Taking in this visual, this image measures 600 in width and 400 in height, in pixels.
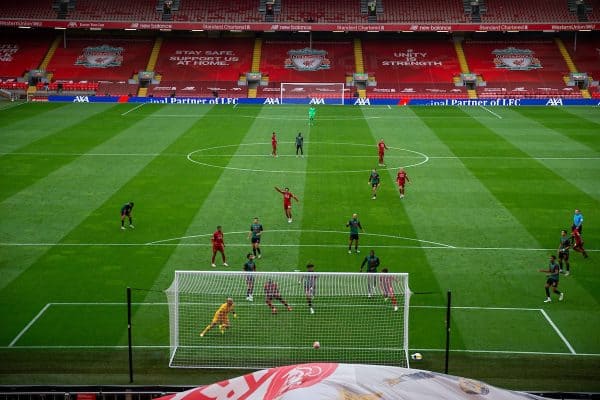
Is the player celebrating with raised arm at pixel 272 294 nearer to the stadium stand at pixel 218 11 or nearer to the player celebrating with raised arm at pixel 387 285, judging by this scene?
the player celebrating with raised arm at pixel 387 285

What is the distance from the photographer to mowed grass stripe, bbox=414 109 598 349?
2339 centimetres

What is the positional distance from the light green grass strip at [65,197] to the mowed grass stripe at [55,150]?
0.71 metres

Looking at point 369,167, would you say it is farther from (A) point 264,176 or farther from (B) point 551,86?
(B) point 551,86

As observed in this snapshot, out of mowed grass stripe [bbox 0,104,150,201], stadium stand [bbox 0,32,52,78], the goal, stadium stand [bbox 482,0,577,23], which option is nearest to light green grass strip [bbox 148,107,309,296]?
mowed grass stripe [bbox 0,104,150,201]

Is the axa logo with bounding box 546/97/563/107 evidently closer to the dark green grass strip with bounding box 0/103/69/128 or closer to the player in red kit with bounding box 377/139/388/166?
the player in red kit with bounding box 377/139/388/166

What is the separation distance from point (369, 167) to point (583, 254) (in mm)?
15691

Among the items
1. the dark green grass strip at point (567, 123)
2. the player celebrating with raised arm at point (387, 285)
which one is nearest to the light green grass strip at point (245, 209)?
the player celebrating with raised arm at point (387, 285)

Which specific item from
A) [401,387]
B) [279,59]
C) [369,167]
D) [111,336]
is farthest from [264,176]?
[279,59]

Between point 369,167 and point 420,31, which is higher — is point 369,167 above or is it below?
below

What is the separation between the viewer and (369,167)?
40.6 metres

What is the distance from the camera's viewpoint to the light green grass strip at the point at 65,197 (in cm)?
2808

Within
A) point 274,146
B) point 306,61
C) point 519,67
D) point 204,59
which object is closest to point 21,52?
point 204,59

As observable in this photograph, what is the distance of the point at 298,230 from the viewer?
29.4 m

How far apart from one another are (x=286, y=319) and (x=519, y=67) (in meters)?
59.5
